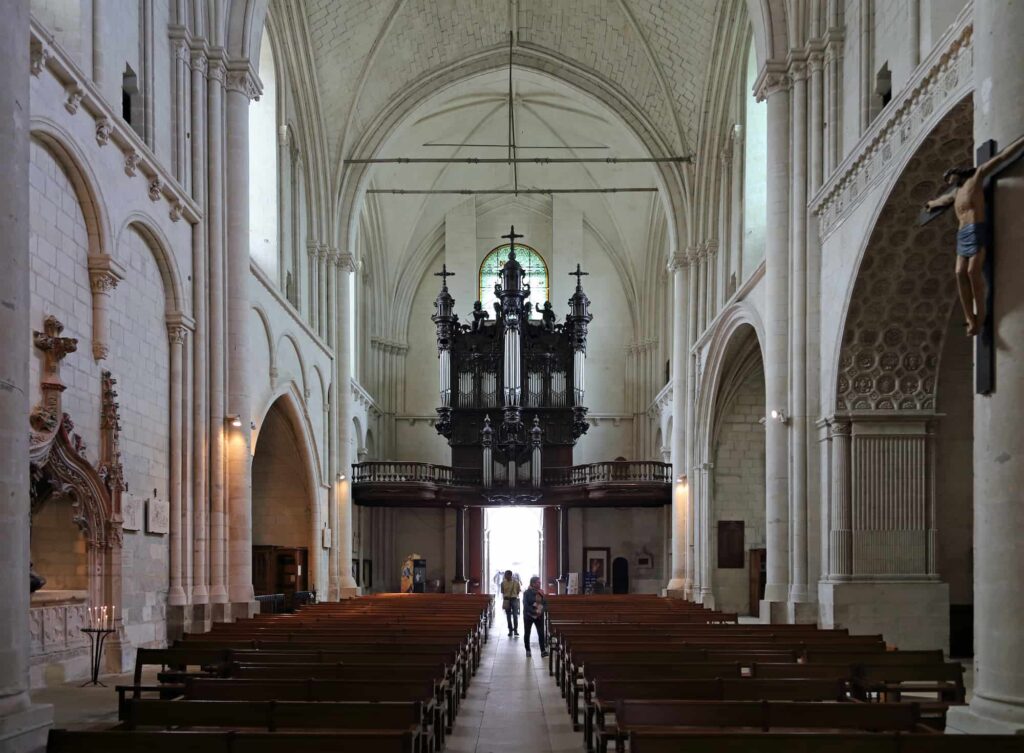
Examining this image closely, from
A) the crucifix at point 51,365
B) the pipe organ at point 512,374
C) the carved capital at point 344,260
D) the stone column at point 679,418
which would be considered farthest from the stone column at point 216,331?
the pipe organ at point 512,374

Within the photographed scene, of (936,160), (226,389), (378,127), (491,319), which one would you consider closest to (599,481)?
(491,319)

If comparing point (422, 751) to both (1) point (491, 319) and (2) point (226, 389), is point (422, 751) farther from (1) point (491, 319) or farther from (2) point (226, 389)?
(1) point (491, 319)

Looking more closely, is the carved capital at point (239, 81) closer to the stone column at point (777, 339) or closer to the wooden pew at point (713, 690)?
the stone column at point (777, 339)

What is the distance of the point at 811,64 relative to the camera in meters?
18.3

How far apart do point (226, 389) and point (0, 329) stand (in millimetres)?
12535

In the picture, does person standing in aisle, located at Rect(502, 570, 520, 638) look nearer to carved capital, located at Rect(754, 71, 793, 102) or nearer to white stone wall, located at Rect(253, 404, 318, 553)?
white stone wall, located at Rect(253, 404, 318, 553)

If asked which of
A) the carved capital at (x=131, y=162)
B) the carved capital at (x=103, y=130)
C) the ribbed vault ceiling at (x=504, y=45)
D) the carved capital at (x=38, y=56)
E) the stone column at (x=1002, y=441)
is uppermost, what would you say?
the ribbed vault ceiling at (x=504, y=45)

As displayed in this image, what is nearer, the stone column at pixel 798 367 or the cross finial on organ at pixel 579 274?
the stone column at pixel 798 367

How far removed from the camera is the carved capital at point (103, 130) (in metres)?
14.7

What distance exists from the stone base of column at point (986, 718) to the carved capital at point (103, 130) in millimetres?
12034

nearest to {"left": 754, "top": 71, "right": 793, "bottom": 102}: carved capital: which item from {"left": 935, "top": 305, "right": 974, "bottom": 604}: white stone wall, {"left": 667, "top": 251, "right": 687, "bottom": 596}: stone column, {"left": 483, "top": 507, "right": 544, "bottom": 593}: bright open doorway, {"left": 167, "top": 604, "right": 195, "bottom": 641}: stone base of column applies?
{"left": 935, "top": 305, "right": 974, "bottom": 604}: white stone wall

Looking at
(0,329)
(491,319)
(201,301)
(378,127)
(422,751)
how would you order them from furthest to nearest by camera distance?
(491,319)
(378,127)
(201,301)
(422,751)
(0,329)

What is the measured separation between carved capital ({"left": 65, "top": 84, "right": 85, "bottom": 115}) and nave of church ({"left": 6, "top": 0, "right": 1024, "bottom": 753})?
7cm

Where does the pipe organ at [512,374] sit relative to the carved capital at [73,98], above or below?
below
